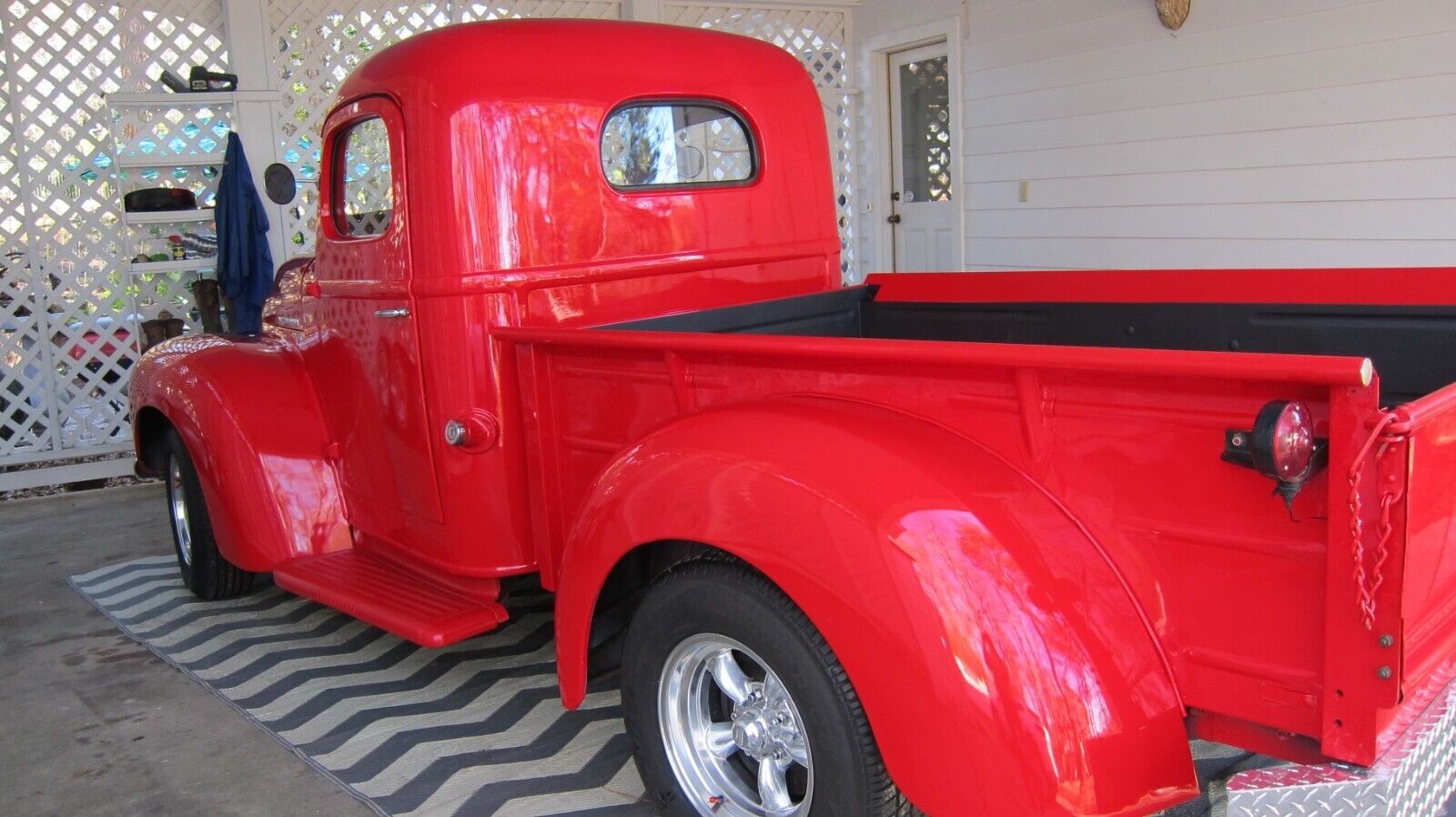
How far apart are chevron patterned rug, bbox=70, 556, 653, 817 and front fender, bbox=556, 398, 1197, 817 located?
1.05 m

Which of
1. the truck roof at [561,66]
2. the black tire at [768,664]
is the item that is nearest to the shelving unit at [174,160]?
the truck roof at [561,66]

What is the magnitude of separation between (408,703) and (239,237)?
4.47 metres

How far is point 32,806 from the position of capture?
2855mm

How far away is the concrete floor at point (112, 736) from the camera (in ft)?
9.29

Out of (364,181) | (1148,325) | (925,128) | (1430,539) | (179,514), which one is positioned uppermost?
(925,128)

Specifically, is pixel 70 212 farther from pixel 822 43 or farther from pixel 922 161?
pixel 922 161

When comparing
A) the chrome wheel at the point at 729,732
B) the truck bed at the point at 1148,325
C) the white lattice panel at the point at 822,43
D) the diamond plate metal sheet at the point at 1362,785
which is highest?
Result: the white lattice panel at the point at 822,43

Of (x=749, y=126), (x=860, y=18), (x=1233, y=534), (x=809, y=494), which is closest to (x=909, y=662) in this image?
(x=809, y=494)

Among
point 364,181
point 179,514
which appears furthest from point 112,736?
point 364,181

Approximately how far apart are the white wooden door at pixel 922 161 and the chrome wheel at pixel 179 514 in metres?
5.63

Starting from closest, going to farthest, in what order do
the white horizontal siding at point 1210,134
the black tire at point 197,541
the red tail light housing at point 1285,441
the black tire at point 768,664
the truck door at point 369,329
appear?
the red tail light housing at point 1285,441, the black tire at point 768,664, the truck door at point 369,329, the black tire at point 197,541, the white horizontal siding at point 1210,134

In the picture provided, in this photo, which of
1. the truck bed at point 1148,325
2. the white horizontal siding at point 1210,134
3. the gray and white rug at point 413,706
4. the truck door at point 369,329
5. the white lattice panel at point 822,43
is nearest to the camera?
the truck bed at point 1148,325

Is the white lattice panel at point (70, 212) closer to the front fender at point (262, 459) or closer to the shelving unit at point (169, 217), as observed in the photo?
the shelving unit at point (169, 217)

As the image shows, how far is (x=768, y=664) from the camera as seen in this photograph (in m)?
2.02
